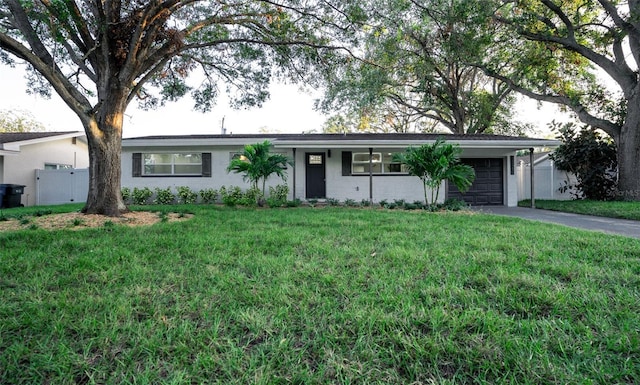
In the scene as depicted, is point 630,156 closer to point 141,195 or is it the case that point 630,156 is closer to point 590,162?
point 590,162

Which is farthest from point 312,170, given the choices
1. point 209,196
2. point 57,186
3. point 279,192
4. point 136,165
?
point 57,186

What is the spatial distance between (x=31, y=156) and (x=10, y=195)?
8.21ft

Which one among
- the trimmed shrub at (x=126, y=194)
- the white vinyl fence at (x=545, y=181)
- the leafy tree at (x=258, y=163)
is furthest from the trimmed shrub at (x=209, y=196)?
the white vinyl fence at (x=545, y=181)

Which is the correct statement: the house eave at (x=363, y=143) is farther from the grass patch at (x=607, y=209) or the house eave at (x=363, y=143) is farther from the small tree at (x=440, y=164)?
the grass patch at (x=607, y=209)

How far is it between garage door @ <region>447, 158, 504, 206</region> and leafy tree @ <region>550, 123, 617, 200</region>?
2593 millimetres

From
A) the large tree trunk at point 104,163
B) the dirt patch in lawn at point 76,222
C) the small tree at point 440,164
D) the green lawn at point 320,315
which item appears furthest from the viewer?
the small tree at point 440,164

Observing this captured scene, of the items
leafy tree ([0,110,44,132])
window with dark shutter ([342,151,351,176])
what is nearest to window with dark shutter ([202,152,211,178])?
window with dark shutter ([342,151,351,176])

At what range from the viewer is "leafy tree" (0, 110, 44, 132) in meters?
28.0

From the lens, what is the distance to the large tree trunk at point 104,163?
22.5 ft

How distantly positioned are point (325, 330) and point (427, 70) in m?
14.7

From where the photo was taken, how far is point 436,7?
9.32 meters

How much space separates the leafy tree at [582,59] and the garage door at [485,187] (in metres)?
3.87

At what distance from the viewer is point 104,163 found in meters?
6.90

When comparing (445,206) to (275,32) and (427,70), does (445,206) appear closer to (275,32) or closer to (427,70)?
(275,32)
